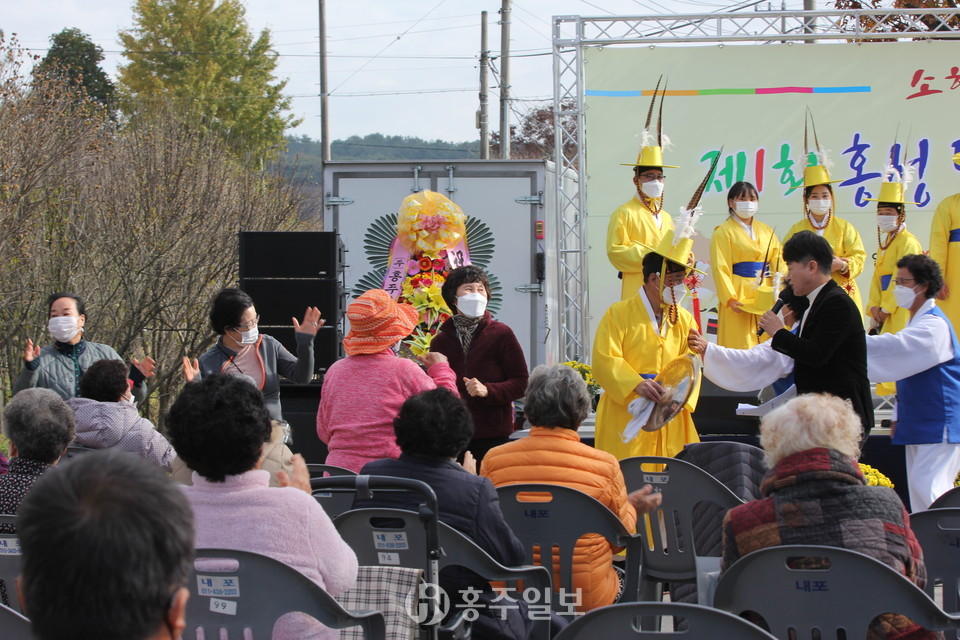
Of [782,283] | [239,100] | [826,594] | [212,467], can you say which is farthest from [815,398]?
[239,100]

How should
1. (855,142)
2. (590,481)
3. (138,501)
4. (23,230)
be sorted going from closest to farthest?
(138,501) → (590,481) → (855,142) → (23,230)

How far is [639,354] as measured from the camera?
16.5 feet

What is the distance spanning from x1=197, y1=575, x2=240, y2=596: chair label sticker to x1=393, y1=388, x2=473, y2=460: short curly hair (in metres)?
0.89

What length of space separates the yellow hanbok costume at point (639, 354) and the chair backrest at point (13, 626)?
324cm

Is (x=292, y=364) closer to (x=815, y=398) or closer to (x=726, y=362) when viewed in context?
(x=726, y=362)

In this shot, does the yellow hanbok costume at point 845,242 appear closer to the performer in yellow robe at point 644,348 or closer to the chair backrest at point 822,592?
the performer in yellow robe at point 644,348

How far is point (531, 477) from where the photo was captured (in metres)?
3.39

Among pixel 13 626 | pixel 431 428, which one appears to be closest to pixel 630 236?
pixel 431 428

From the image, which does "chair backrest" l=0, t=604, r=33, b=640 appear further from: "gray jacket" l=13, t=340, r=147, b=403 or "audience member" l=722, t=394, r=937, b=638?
"gray jacket" l=13, t=340, r=147, b=403

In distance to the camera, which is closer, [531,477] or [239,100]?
[531,477]

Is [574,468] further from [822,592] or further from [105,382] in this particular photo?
[105,382]

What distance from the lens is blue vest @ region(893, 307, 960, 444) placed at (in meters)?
4.98

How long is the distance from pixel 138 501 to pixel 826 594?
67.0 inches

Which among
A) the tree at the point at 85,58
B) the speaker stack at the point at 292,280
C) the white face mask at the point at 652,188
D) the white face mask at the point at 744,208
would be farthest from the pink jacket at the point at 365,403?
the tree at the point at 85,58
